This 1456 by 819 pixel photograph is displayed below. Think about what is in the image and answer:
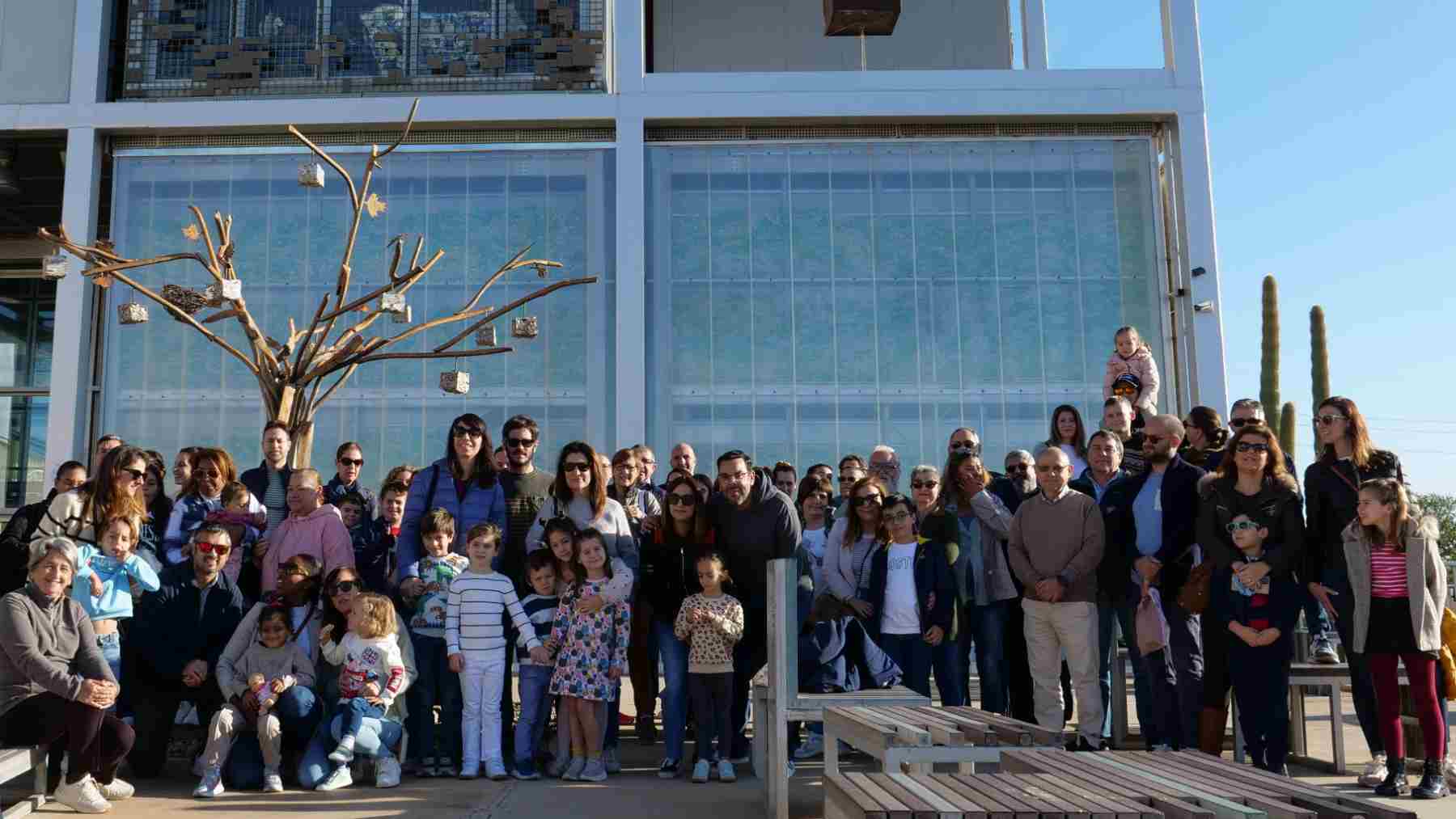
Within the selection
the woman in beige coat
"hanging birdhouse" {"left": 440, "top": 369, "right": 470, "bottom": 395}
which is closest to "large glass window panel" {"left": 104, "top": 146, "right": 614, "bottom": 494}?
"hanging birdhouse" {"left": 440, "top": 369, "right": 470, "bottom": 395}

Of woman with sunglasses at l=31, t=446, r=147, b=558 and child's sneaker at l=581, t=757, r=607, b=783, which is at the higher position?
woman with sunglasses at l=31, t=446, r=147, b=558

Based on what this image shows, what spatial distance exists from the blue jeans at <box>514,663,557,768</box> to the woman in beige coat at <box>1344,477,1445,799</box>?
402 cm

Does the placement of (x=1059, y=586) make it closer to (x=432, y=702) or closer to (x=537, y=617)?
(x=537, y=617)

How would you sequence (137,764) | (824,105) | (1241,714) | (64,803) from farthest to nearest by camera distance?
(824,105), (137,764), (1241,714), (64,803)

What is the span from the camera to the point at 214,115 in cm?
1382

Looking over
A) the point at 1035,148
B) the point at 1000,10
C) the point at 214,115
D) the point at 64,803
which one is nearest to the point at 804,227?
the point at 1035,148

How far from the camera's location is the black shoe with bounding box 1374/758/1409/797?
19.2 feet

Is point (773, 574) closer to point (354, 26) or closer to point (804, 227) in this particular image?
point (804, 227)

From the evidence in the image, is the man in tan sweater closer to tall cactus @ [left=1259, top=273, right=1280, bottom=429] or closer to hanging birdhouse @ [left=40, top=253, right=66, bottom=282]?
hanging birdhouse @ [left=40, top=253, right=66, bottom=282]

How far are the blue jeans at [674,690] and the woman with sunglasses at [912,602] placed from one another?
1130mm

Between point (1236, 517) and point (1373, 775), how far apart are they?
1345 mm

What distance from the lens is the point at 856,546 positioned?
24.8ft

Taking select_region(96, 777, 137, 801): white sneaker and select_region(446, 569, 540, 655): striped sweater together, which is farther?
select_region(446, 569, 540, 655): striped sweater

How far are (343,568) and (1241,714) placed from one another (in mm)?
4666
